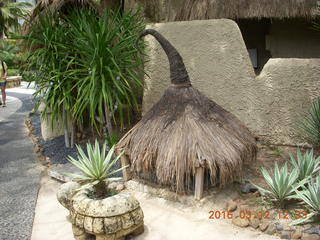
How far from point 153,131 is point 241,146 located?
108 cm

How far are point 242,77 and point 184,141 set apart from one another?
78.6 inches

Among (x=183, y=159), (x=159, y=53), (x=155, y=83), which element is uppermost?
A: (x=159, y=53)

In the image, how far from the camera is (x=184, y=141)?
3764mm

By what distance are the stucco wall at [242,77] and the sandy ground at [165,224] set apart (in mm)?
2120

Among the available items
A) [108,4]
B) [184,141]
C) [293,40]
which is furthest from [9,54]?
[184,141]

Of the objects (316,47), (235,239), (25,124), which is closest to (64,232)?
(235,239)

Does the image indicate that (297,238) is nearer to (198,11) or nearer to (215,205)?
(215,205)

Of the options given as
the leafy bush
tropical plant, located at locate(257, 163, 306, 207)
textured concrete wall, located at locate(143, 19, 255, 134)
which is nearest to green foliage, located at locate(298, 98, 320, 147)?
textured concrete wall, located at locate(143, 19, 255, 134)

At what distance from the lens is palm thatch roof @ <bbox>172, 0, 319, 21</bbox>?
19.6ft

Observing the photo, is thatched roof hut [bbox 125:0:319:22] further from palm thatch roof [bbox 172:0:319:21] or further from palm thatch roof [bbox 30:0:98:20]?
palm thatch roof [bbox 30:0:98:20]

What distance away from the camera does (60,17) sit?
6043mm

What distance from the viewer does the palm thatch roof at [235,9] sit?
598 centimetres

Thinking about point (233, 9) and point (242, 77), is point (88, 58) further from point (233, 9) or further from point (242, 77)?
point (233, 9)
